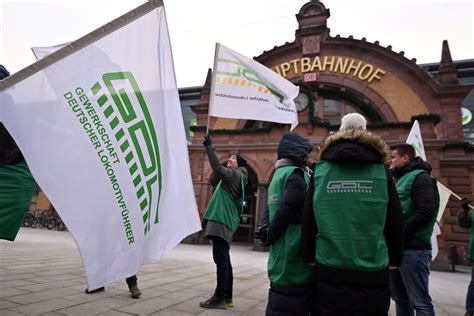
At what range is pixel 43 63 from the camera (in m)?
1.89

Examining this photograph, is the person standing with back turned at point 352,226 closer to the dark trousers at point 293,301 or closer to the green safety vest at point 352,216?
the green safety vest at point 352,216

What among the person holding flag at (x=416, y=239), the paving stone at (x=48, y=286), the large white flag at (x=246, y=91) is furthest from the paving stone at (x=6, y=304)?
the person holding flag at (x=416, y=239)

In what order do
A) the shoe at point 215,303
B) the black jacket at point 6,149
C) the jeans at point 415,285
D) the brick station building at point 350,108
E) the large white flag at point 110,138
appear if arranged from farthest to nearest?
the brick station building at point 350,108, the shoe at point 215,303, the jeans at point 415,285, the black jacket at point 6,149, the large white flag at point 110,138

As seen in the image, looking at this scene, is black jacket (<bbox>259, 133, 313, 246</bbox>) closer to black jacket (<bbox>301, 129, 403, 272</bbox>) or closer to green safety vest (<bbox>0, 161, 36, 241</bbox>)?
black jacket (<bbox>301, 129, 403, 272</bbox>)

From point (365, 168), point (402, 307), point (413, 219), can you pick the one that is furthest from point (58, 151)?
point (402, 307)

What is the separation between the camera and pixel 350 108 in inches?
742

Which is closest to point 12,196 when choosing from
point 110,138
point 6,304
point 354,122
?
point 6,304

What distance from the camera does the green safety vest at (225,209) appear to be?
4.28 metres

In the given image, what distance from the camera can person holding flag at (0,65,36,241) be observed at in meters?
2.75

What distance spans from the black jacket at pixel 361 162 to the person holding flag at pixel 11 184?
101 inches

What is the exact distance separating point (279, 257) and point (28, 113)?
1.99 m

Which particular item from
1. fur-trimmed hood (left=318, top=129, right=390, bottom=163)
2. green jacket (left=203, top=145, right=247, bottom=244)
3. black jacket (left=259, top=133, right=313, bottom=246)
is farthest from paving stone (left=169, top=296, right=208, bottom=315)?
fur-trimmed hood (left=318, top=129, right=390, bottom=163)

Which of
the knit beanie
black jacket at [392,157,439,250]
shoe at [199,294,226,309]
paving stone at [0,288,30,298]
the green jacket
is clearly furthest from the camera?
the green jacket

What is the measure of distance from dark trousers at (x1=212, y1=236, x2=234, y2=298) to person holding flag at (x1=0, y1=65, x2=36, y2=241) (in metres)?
2.24
